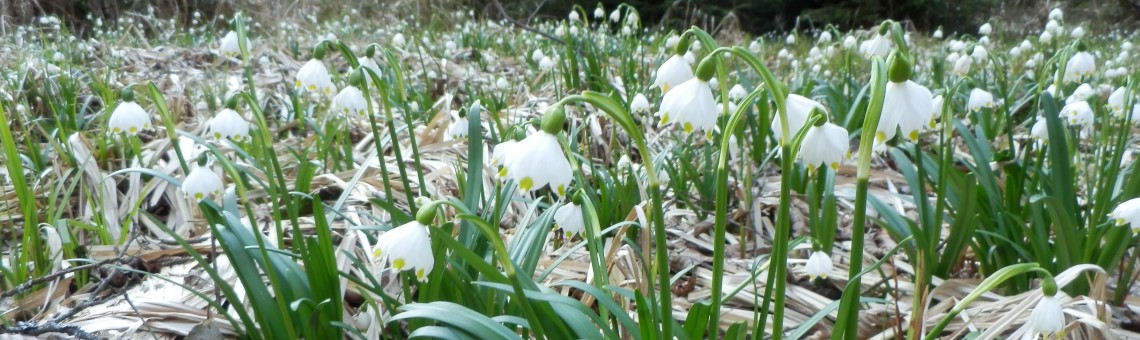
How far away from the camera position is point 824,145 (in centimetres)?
124

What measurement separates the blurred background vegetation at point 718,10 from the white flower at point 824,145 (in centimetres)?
767

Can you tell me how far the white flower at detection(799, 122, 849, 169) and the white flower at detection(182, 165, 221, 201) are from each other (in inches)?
44.9

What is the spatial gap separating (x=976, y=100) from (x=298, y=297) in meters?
2.03

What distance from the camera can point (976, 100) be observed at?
104 inches

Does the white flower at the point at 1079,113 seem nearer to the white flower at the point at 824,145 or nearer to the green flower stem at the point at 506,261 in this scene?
the white flower at the point at 824,145

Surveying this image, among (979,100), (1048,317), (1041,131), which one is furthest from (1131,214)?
(979,100)

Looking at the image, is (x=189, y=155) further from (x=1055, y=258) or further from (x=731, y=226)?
(x=1055, y=258)

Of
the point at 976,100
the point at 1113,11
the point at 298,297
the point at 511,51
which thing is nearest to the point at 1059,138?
the point at 976,100

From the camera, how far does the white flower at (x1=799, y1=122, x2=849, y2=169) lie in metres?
1.24

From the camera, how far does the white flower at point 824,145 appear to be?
1.24 m

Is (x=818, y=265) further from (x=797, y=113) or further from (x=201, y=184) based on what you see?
(x=201, y=184)

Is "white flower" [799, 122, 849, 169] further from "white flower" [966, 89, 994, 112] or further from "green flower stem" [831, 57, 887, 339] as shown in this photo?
"white flower" [966, 89, 994, 112]

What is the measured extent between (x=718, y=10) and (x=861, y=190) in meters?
11.5

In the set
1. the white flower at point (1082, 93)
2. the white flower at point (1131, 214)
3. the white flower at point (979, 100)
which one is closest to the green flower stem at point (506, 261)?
the white flower at point (1131, 214)
